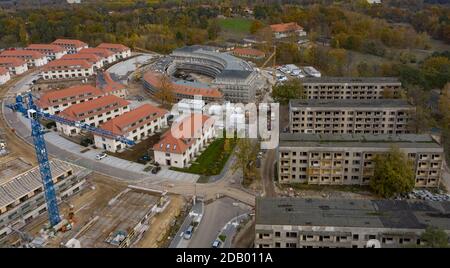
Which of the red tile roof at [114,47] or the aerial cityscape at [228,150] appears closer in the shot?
the aerial cityscape at [228,150]

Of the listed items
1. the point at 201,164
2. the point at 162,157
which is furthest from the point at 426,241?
the point at 162,157

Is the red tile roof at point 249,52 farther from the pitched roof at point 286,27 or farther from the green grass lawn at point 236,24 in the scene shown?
the green grass lawn at point 236,24

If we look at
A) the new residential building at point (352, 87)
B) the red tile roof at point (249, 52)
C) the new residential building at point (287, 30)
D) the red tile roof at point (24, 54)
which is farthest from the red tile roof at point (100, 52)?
the new residential building at point (352, 87)

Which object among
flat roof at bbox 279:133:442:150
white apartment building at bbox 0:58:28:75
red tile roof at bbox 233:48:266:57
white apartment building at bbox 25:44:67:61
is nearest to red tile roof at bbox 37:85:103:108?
white apartment building at bbox 0:58:28:75

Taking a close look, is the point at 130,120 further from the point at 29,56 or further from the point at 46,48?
the point at 46,48

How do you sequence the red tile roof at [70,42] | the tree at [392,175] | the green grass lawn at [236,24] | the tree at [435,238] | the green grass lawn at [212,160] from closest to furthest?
the tree at [435,238] → the tree at [392,175] → the green grass lawn at [212,160] → the red tile roof at [70,42] → the green grass lawn at [236,24]

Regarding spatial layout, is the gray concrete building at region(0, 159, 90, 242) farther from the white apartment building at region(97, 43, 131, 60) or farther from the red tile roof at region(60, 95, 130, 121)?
the white apartment building at region(97, 43, 131, 60)

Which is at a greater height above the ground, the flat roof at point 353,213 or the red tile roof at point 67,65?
the red tile roof at point 67,65
